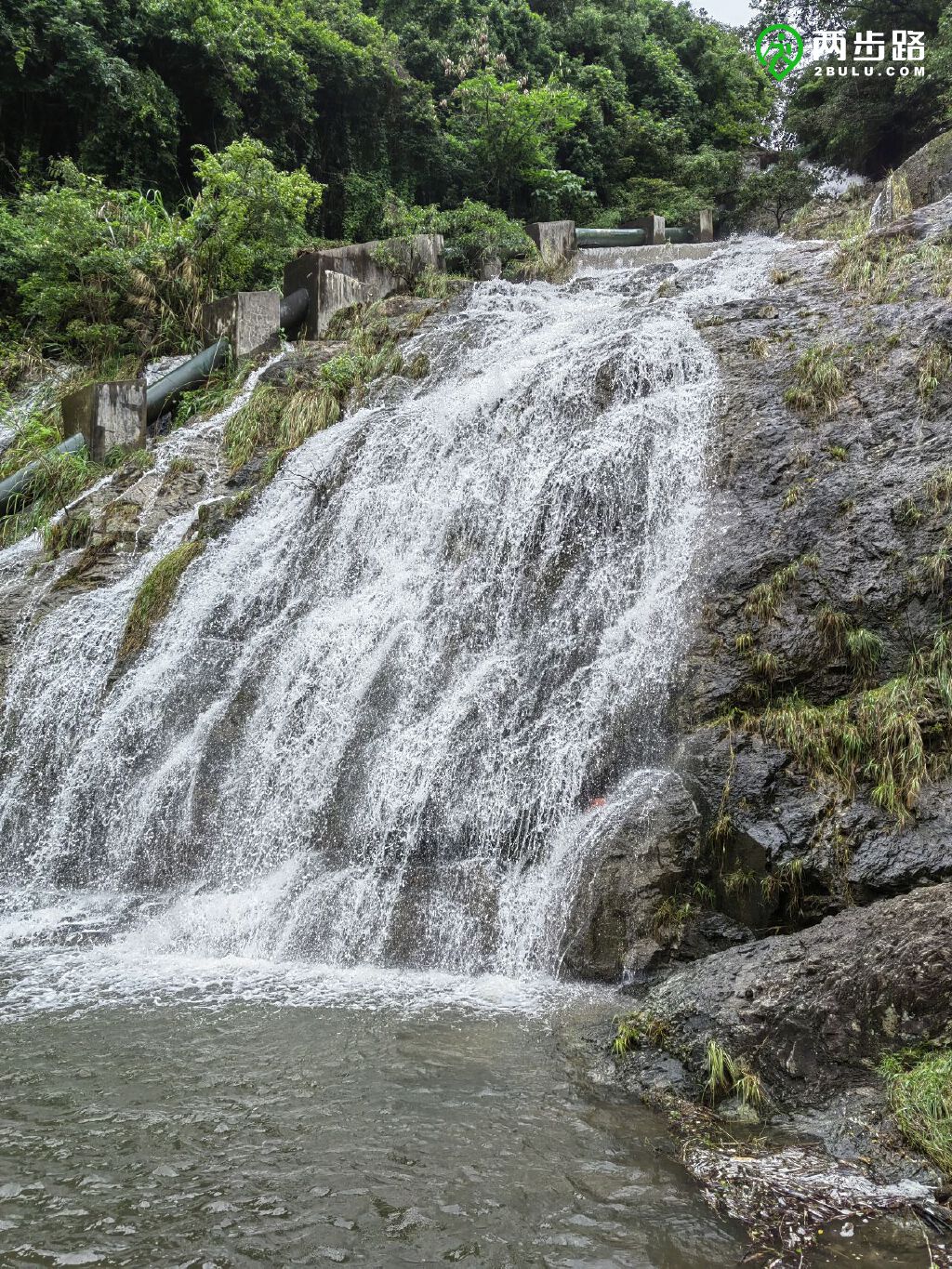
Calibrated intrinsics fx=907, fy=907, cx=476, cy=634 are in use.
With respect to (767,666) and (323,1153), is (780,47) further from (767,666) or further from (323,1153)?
(323,1153)

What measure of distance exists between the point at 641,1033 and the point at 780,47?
28.2m

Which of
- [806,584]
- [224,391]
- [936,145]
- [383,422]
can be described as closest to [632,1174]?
[806,584]

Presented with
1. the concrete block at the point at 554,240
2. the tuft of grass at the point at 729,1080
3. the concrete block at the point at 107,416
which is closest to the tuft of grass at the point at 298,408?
the concrete block at the point at 107,416

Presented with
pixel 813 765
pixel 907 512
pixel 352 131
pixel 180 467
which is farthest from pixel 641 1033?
pixel 352 131

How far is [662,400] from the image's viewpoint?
975 centimetres

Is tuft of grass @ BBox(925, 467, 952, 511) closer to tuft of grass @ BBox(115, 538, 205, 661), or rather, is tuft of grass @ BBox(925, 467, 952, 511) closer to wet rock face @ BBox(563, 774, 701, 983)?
wet rock face @ BBox(563, 774, 701, 983)

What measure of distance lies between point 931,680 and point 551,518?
13.0 ft

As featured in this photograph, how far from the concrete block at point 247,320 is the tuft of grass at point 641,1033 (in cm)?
1289

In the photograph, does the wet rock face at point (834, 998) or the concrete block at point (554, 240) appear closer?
the wet rock face at point (834, 998)

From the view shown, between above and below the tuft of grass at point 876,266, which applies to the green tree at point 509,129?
above

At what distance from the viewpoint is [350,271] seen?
16406 millimetres

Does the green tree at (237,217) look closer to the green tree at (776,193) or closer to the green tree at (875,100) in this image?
the green tree at (776,193)

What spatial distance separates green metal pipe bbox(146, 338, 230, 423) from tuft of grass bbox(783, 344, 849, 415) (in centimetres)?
929

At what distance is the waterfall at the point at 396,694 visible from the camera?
6547mm
